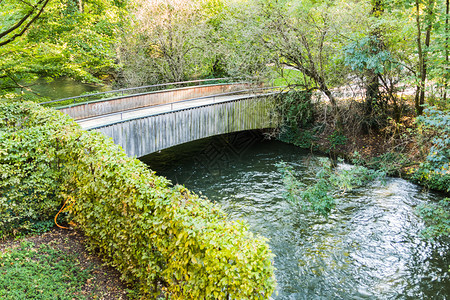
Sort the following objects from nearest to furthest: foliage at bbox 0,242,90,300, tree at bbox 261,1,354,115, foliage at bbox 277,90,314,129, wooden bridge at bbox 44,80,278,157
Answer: foliage at bbox 0,242,90,300
wooden bridge at bbox 44,80,278,157
tree at bbox 261,1,354,115
foliage at bbox 277,90,314,129

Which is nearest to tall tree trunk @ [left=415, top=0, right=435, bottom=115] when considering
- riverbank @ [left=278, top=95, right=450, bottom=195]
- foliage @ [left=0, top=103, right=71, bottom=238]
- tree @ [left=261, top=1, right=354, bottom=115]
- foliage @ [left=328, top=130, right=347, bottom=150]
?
riverbank @ [left=278, top=95, right=450, bottom=195]

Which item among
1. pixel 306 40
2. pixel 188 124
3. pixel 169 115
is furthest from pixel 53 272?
pixel 306 40

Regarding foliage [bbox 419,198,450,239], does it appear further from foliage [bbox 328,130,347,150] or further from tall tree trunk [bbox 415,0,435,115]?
foliage [bbox 328,130,347,150]

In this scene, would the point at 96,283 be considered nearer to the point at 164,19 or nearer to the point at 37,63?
the point at 37,63

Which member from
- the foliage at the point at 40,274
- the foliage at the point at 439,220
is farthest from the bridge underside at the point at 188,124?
the foliage at the point at 439,220

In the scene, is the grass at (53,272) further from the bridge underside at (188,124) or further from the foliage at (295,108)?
the foliage at (295,108)

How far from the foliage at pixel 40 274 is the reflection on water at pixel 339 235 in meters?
4.21

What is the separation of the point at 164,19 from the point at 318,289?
17107 mm

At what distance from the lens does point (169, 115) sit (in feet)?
39.9

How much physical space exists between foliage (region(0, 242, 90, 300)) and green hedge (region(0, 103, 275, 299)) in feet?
1.91

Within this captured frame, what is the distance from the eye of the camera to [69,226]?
6.55m

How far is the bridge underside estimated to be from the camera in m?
10.9

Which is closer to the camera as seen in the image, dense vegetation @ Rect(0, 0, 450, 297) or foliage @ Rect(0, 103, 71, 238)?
dense vegetation @ Rect(0, 0, 450, 297)

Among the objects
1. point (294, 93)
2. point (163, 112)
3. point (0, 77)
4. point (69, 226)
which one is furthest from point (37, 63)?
point (294, 93)
